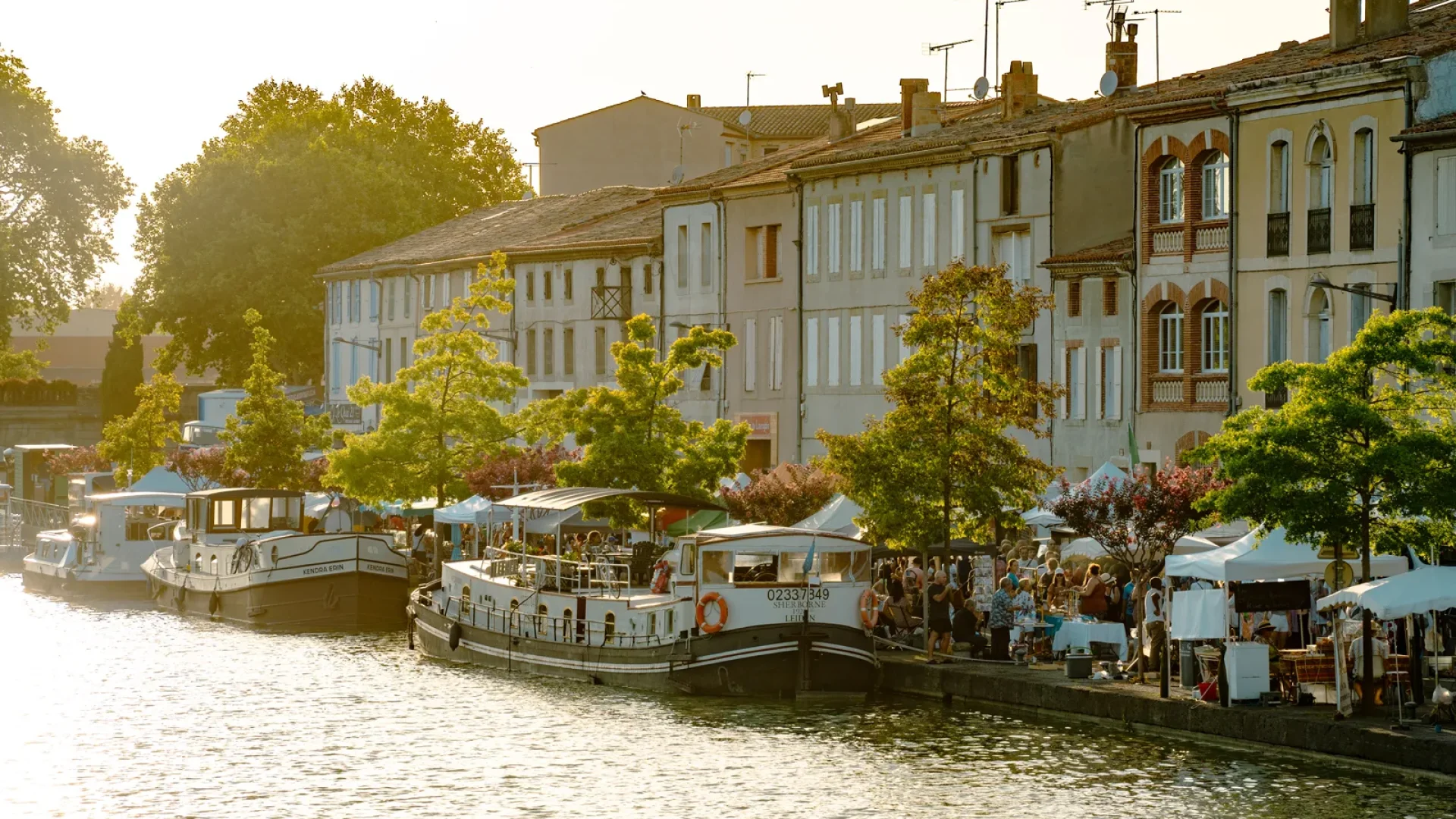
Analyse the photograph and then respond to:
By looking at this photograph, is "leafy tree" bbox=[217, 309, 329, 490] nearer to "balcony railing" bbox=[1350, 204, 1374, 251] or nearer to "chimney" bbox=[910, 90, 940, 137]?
"chimney" bbox=[910, 90, 940, 137]

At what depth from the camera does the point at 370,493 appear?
6812 centimetres

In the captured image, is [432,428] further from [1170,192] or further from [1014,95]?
[1170,192]

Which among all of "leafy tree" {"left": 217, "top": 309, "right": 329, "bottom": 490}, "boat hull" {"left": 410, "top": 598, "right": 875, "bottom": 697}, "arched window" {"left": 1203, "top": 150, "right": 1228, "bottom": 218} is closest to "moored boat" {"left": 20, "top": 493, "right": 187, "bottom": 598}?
"leafy tree" {"left": 217, "top": 309, "right": 329, "bottom": 490}

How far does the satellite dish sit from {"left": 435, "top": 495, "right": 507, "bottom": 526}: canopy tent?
62.5 feet

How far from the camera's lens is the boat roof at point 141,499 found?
249ft

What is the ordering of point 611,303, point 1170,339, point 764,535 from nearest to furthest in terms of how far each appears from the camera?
point 764,535 → point 1170,339 → point 611,303

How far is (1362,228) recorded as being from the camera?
166 ft

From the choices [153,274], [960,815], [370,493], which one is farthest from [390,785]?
[153,274]

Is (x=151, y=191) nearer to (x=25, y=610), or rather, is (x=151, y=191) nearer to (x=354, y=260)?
(x=354, y=260)

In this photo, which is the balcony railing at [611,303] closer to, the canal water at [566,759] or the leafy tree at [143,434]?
the leafy tree at [143,434]

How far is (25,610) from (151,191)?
162 feet

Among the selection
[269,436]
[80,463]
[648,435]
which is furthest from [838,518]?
[80,463]

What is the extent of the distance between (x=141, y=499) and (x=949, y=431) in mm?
38548

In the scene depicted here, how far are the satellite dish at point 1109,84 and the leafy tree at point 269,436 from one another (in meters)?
29.2
